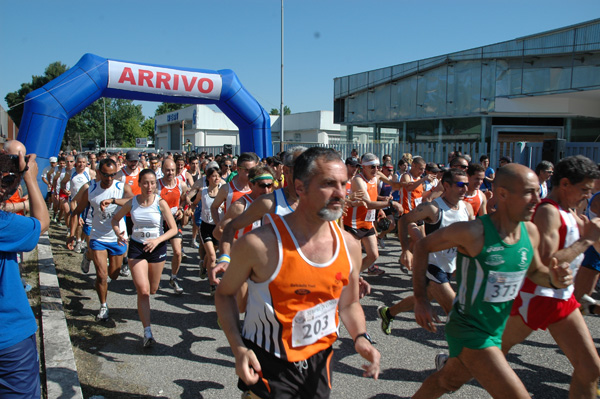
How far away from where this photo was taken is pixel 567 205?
3.67m

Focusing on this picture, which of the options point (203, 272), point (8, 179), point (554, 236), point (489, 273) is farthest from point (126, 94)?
point (489, 273)

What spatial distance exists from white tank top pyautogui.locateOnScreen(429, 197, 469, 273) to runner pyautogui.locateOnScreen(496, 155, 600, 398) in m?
0.93

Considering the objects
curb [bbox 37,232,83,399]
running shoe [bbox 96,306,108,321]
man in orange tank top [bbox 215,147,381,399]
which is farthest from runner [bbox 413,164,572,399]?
running shoe [bbox 96,306,108,321]

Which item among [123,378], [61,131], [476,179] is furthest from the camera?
[61,131]

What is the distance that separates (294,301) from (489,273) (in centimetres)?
131

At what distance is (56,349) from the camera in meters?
4.54

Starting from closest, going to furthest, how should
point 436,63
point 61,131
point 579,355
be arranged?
1. point 579,355
2. point 61,131
3. point 436,63

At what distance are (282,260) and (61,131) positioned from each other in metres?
13.1

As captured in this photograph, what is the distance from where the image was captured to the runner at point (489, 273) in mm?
2844

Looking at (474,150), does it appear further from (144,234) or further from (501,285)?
(501,285)

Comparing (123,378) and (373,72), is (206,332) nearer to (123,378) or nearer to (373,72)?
(123,378)

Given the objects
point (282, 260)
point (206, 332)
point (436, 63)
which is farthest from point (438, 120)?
point (282, 260)

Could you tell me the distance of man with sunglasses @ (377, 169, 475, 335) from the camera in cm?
449

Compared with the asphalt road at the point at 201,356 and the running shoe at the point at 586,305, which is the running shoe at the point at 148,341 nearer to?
the asphalt road at the point at 201,356
